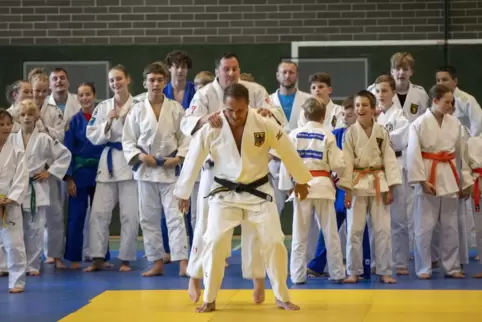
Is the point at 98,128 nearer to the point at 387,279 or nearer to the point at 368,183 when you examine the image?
the point at 368,183

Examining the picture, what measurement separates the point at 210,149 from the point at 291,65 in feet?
9.32

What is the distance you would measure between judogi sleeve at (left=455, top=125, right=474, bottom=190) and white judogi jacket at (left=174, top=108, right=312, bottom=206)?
2274 millimetres

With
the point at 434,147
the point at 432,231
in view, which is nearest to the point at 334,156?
the point at 434,147

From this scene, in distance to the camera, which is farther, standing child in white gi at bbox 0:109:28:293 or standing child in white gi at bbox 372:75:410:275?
standing child in white gi at bbox 372:75:410:275

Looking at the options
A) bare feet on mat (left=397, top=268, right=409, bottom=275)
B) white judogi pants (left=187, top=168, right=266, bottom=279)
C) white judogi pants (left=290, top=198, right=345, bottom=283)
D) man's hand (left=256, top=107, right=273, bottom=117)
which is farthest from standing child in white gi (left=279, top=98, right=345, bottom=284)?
white judogi pants (left=187, top=168, right=266, bottom=279)

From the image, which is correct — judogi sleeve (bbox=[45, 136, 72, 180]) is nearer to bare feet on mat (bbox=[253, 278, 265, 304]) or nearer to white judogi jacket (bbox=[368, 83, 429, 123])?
bare feet on mat (bbox=[253, 278, 265, 304])

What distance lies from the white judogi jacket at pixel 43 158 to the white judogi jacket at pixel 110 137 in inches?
12.1

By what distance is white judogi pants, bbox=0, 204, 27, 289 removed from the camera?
742 centimetres

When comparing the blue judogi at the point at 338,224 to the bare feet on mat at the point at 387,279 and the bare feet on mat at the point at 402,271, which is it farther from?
the bare feet on mat at the point at 402,271

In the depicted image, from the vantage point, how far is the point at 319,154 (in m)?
7.69

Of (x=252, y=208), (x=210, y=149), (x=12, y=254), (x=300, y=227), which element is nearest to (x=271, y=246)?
(x=252, y=208)

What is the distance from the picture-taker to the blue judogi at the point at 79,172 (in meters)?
9.01

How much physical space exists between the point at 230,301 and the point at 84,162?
285 cm

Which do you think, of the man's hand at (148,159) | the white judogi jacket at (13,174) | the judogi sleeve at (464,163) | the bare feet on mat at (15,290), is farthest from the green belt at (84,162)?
the judogi sleeve at (464,163)
